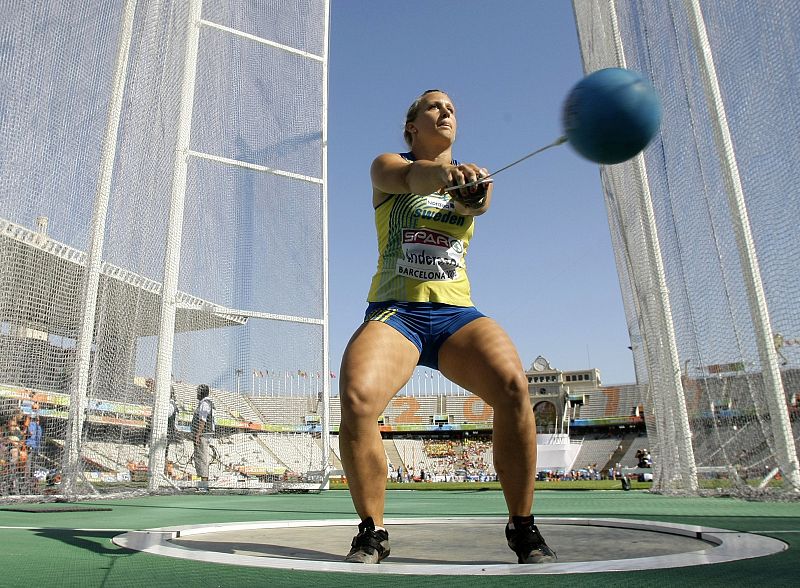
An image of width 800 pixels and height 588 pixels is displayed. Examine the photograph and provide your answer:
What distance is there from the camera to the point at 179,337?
8.78 meters

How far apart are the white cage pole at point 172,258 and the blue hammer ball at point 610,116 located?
24.0 feet

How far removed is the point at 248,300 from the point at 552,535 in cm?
712

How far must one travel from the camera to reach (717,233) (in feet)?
19.0

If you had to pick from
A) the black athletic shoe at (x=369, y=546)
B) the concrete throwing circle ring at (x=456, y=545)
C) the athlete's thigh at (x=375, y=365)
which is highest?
the athlete's thigh at (x=375, y=365)

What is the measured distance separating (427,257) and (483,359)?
463 millimetres

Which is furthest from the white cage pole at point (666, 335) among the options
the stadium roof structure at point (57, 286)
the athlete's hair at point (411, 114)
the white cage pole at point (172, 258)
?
the stadium roof structure at point (57, 286)

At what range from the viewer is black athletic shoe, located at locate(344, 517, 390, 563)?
2140mm

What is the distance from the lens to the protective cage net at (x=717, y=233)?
15.9ft

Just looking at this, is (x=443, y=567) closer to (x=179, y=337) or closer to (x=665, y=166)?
(x=665, y=166)

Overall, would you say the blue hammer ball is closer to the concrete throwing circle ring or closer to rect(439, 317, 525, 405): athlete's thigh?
rect(439, 317, 525, 405): athlete's thigh

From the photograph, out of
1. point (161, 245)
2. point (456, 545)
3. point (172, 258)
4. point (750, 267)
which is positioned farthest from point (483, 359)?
point (161, 245)

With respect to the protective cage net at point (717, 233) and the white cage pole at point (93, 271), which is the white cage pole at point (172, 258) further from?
the protective cage net at point (717, 233)

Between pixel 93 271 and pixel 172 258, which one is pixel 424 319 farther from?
pixel 172 258

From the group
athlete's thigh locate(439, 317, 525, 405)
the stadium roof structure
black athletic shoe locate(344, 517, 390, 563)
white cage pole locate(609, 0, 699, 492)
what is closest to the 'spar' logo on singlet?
athlete's thigh locate(439, 317, 525, 405)
